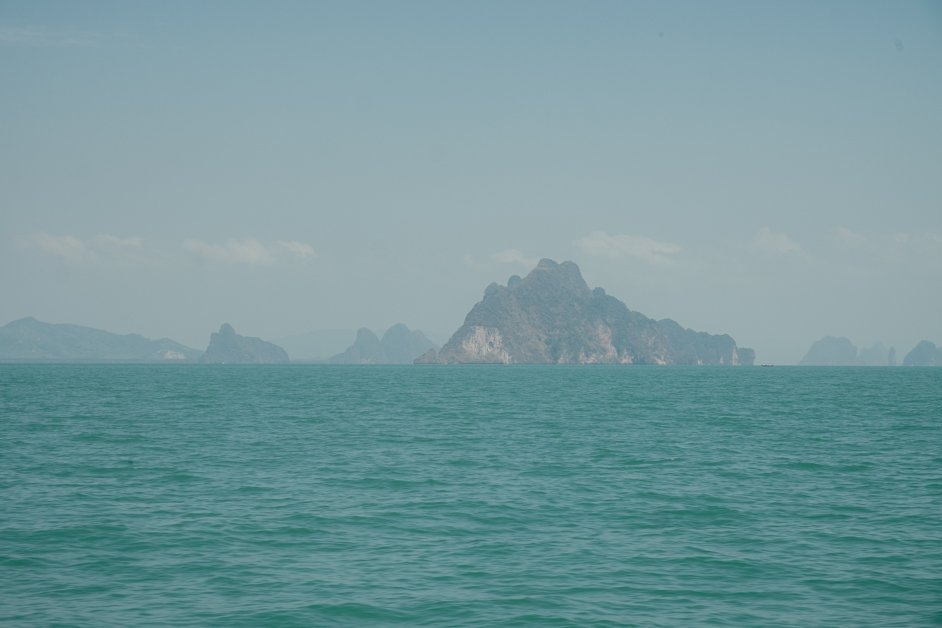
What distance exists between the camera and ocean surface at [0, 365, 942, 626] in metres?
19.4

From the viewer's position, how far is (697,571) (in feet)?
72.9

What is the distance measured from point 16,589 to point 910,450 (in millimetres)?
43294

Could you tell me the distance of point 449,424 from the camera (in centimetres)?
6334

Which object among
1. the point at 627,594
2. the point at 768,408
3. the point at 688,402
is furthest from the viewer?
the point at 688,402

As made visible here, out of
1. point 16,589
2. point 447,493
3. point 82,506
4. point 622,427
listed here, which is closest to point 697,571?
point 447,493

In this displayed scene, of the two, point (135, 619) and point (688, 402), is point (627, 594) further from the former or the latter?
point (688, 402)

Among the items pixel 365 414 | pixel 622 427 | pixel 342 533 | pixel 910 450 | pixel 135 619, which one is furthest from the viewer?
pixel 365 414

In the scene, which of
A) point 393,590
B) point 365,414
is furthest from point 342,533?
point 365,414

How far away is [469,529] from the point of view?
26.8 m

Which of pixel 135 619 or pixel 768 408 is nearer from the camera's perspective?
pixel 135 619

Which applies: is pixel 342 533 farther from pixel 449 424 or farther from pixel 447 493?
pixel 449 424

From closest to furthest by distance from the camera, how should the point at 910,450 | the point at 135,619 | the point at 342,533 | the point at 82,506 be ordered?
the point at 135,619
the point at 342,533
the point at 82,506
the point at 910,450

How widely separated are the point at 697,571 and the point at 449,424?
137ft

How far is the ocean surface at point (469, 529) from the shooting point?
19391 mm
